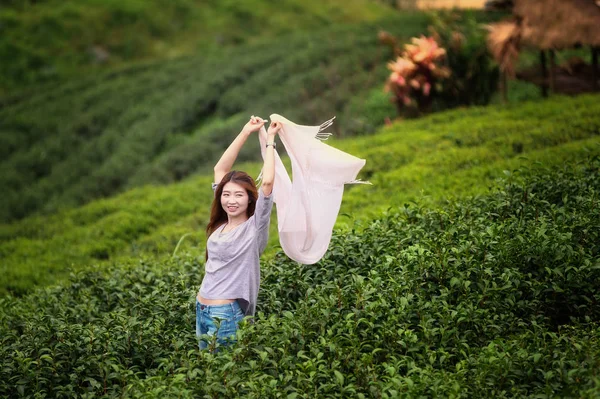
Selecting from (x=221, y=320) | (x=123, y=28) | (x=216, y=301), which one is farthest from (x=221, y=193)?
(x=123, y=28)

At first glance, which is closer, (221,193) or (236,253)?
(236,253)

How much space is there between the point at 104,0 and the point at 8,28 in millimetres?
3156

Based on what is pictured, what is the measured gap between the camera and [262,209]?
4.93m

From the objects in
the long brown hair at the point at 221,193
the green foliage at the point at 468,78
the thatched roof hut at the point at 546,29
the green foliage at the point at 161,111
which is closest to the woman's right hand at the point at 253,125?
the long brown hair at the point at 221,193

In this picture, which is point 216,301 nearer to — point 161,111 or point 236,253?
point 236,253

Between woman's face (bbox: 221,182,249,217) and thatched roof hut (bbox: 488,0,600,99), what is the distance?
24.7 ft

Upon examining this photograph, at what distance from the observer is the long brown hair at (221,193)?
16.9 ft

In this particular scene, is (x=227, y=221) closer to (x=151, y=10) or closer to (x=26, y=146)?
(x=26, y=146)

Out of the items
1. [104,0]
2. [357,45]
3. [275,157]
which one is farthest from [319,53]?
[275,157]

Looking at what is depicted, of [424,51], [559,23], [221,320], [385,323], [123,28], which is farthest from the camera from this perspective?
[123,28]

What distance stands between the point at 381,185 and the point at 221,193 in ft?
14.9

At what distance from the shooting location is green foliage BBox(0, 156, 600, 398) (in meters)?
4.16

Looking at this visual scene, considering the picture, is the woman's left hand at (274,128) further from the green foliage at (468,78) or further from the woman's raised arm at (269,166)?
the green foliage at (468,78)

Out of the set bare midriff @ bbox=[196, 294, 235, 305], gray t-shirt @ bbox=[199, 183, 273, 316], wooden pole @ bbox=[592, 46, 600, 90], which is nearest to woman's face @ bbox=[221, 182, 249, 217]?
gray t-shirt @ bbox=[199, 183, 273, 316]
